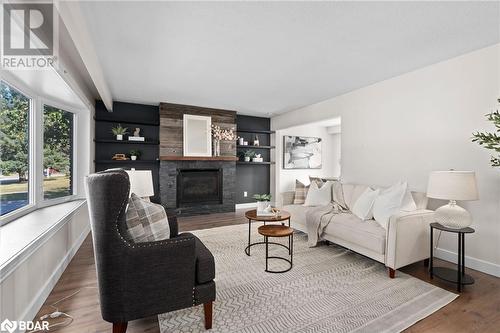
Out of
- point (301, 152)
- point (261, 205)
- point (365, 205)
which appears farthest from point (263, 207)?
point (301, 152)

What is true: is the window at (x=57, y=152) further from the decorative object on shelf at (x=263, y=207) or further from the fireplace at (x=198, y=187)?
the decorative object on shelf at (x=263, y=207)

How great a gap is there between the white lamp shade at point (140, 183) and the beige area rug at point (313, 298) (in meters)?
1.20

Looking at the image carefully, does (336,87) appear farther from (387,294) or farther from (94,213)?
(94,213)

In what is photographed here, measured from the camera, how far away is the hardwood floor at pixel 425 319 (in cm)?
174

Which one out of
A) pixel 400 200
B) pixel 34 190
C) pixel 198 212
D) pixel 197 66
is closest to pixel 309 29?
pixel 197 66

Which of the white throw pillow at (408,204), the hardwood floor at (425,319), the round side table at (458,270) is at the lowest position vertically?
the hardwood floor at (425,319)

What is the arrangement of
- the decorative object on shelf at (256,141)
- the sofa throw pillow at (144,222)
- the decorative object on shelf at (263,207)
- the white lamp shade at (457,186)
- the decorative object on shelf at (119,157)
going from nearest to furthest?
1. the sofa throw pillow at (144,222)
2. the white lamp shade at (457,186)
3. the decorative object on shelf at (263,207)
4. the decorative object on shelf at (119,157)
5. the decorative object on shelf at (256,141)

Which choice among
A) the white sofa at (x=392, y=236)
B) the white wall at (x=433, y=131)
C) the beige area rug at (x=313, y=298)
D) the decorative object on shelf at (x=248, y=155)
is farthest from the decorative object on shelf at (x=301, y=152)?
the beige area rug at (x=313, y=298)

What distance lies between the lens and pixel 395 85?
3.48 meters

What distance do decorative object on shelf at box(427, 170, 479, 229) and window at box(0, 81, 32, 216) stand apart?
4.17m

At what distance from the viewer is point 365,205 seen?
3070 millimetres

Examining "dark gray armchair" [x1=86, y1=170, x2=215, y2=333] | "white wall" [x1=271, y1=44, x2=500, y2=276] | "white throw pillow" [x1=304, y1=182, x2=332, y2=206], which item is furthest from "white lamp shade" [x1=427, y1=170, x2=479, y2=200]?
"dark gray armchair" [x1=86, y1=170, x2=215, y2=333]

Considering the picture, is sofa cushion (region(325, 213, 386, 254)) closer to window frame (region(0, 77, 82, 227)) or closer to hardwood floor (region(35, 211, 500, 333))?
hardwood floor (region(35, 211, 500, 333))

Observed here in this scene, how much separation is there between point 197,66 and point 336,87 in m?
2.31
